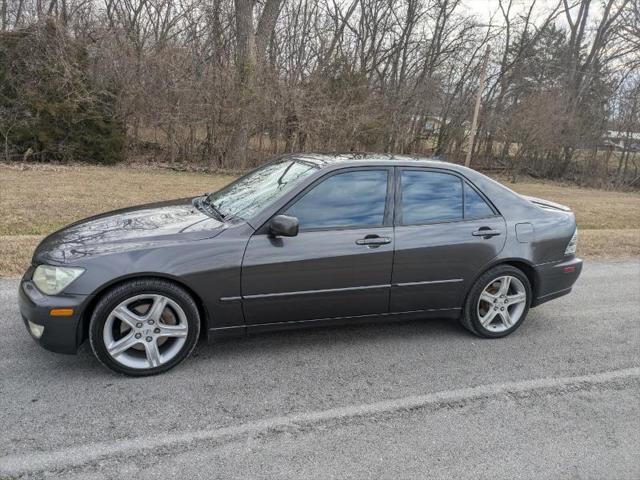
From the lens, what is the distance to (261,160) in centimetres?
1747

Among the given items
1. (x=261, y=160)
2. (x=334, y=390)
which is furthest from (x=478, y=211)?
(x=261, y=160)

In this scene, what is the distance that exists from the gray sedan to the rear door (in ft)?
0.03

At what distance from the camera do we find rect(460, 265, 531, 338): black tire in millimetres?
4047

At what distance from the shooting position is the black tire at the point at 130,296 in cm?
305

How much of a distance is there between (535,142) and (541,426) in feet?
78.4

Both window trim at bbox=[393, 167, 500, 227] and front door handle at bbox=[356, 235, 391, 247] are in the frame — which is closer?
front door handle at bbox=[356, 235, 391, 247]

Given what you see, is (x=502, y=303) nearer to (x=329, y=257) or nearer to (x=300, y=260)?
(x=329, y=257)

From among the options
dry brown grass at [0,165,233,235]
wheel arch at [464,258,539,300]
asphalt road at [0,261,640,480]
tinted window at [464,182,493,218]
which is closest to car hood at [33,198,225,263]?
asphalt road at [0,261,640,480]

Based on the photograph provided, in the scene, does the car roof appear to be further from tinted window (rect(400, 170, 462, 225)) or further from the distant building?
the distant building

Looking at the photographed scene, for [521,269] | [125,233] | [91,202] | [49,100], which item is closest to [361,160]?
[521,269]

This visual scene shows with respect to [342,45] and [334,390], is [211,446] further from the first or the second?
[342,45]

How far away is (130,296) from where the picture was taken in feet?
10.2

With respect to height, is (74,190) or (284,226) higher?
(284,226)

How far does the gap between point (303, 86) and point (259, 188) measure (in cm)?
1444
